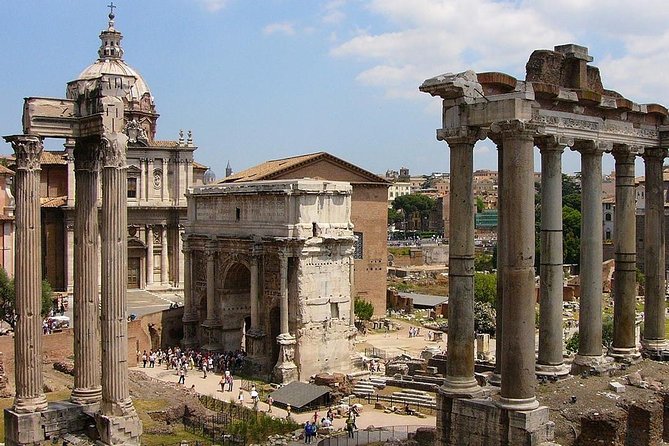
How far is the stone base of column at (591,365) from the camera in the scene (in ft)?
53.2

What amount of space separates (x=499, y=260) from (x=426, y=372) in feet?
62.7

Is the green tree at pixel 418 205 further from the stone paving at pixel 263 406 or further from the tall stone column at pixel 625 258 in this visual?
the tall stone column at pixel 625 258

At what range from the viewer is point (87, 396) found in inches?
626

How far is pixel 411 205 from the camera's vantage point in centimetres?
13112

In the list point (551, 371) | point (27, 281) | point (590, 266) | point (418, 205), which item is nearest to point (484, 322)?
point (590, 266)

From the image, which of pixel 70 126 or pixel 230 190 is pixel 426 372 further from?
pixel 70 126

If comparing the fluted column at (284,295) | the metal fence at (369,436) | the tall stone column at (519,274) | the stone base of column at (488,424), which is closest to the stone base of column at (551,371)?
the stone base of column at (488,424)

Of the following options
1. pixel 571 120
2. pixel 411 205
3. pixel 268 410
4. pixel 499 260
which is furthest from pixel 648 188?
pixel 411 205

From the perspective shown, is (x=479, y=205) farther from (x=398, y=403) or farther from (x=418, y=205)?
(x=398, y=403)

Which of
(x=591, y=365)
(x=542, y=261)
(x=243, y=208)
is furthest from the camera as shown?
(x=243, y=208)

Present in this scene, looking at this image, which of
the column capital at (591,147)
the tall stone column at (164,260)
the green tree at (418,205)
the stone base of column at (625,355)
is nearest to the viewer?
the column capital at (591,147)

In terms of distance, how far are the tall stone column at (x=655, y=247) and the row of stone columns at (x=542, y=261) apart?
2 centimetres

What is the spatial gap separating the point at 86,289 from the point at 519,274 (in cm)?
843

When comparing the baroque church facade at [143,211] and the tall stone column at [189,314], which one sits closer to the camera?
the tall stone column at [189,314]
